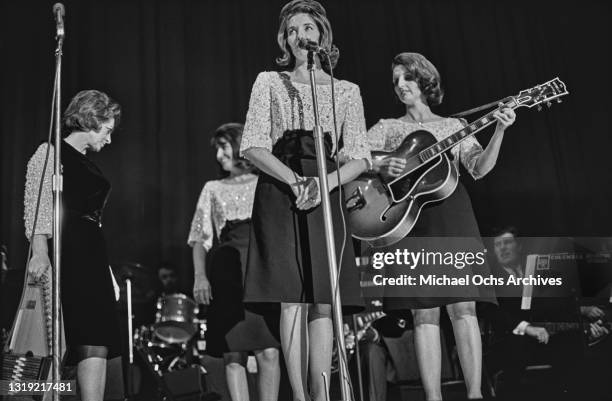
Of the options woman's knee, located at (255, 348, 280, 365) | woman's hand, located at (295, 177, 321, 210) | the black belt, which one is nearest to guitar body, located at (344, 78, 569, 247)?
woman's knee, located at (255, 348, 280, 365)

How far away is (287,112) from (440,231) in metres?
0.98

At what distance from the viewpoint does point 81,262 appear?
2.99m

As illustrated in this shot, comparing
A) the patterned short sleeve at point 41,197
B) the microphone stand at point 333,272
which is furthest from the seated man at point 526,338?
the patterned short sleeve at point 41,197

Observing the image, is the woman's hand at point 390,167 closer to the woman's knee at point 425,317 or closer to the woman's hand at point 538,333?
the woman's knee at point 425,317

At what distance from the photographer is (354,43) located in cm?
471

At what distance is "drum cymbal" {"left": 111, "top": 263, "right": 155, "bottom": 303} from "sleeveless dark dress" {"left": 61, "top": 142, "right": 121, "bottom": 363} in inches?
63.3

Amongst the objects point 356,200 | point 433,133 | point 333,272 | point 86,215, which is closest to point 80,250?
point 86,215

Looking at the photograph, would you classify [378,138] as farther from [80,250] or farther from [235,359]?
[80,250]

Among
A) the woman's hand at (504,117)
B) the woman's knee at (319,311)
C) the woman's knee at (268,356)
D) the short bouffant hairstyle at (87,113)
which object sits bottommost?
the woman's knee at (268,356)

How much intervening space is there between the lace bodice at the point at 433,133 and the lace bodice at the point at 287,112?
2.53 ft

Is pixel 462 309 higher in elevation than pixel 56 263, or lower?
lower

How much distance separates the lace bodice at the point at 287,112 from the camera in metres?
2.79

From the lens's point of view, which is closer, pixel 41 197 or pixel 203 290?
pixel 41 197

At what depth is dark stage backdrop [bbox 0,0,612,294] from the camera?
4.51 m
